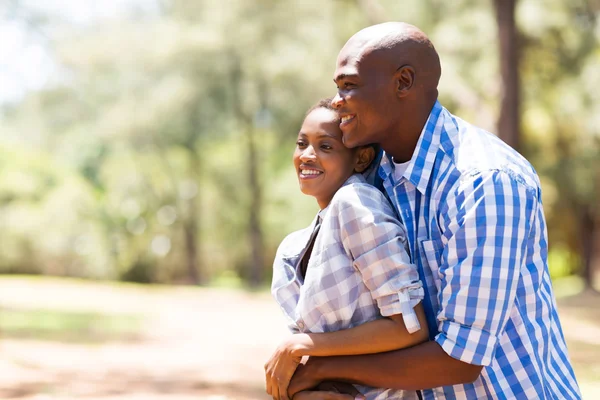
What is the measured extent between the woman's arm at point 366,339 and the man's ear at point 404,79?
616 millimetres

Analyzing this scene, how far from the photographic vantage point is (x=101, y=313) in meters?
15.5

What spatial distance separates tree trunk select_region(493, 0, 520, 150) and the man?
8092mm

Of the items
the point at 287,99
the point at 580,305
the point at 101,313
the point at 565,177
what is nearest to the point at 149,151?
the point at 287,99

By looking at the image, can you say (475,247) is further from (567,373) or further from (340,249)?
(567,373)

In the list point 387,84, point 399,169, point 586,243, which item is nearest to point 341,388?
point 399,169

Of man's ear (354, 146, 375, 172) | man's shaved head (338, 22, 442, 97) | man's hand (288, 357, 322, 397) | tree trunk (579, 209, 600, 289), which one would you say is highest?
man's shaved head (338, 22, 442, 97)

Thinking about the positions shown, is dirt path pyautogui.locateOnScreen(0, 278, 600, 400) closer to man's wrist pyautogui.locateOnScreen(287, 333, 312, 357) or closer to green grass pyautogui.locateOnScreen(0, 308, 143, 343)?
green grass pyautogui.locateOnScreen(0, 308, 143, 343)

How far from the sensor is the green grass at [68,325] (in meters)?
11.4

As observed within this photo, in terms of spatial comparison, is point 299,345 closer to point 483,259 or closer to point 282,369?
point 282,369

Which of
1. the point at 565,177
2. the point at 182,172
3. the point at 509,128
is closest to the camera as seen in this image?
the point at 509,128

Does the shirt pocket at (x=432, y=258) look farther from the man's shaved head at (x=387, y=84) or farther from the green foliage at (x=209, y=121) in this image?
the green foliage at (x=209, y=121)

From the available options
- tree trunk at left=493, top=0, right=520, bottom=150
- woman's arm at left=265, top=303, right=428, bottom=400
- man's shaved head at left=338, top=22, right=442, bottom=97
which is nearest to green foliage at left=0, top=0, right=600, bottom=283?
tree trunk at left=493, top=0, right=520, bottom=150

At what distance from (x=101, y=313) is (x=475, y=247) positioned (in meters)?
14.6

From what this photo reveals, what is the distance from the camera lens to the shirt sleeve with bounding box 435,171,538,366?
74.9 inches
